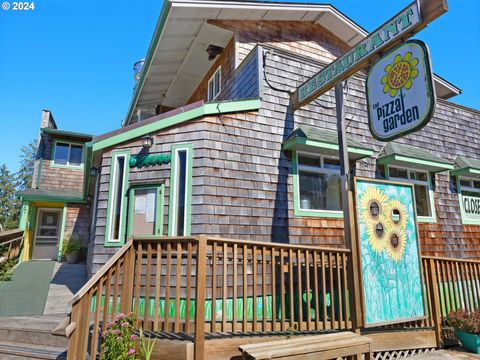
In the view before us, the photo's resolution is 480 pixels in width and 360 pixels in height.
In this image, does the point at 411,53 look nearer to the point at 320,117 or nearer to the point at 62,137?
the point at 320,117

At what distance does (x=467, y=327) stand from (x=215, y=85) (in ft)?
26.4

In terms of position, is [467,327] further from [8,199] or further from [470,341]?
[8,199]

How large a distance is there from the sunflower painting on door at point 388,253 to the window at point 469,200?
5.34m

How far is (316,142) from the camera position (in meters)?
6.16

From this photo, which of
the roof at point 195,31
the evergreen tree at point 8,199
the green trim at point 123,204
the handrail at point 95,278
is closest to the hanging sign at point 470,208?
the roof at point 195,31

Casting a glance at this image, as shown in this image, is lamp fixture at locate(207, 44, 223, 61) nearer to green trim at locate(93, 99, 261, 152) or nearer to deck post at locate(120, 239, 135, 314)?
green trim at locate(93, 99, 261, 152)

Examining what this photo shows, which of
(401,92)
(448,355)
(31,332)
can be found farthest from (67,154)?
(448,355)

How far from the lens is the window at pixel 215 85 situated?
29.0 feet

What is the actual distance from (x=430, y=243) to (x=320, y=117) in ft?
13.9

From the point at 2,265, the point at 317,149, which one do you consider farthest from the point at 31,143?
the point at 317,149

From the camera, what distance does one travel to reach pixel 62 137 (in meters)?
13.5

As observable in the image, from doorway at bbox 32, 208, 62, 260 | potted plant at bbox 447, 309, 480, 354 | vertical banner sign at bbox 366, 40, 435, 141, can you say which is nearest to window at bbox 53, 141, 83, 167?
doorway at bbox 32, 208, 62, 260

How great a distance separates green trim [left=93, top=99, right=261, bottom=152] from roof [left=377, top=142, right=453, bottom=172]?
3858mm

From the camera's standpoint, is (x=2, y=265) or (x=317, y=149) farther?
(x=2, y=265)
